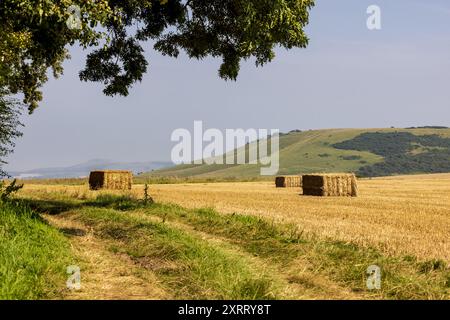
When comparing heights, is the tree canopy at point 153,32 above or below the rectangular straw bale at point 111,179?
above

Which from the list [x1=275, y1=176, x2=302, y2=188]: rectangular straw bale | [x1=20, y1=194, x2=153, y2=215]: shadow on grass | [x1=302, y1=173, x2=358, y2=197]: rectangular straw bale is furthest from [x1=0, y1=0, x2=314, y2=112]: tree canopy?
[x1=275, y1=176, x2=302, y2=188]: rectangular straw bale

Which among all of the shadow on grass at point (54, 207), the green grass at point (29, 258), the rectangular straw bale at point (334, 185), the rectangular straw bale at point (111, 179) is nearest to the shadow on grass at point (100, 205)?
the shadow on grass at point (54, 207)

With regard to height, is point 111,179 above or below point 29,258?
above

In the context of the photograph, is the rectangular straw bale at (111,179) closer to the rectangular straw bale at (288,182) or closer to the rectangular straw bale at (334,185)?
the rectangular straw bale at (334,185)

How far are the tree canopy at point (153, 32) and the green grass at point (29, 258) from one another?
450 centimetres

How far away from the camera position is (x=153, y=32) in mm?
19703

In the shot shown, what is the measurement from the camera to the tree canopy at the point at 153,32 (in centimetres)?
1275

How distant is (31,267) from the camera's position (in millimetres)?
7953

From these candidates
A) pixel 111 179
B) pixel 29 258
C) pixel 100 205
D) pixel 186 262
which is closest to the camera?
pixel 29 258

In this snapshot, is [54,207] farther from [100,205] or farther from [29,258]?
[29,258]

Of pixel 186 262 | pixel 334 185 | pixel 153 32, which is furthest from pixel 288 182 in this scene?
pixel 186 262

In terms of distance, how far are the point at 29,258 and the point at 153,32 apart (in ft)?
43.2
